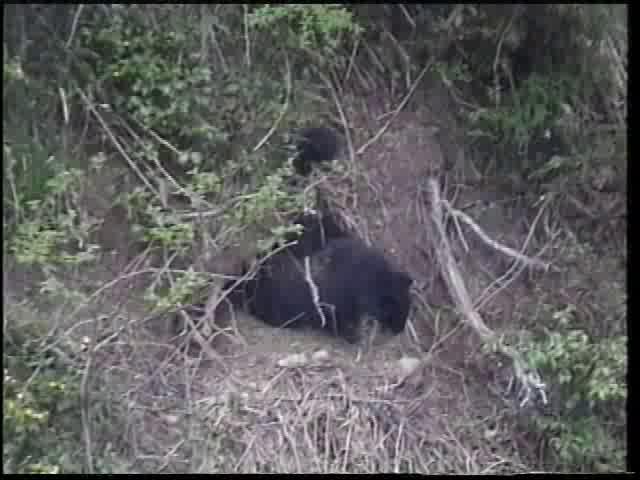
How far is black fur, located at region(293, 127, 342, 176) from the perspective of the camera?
18.1ft

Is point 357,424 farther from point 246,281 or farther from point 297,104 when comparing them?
point 297,104

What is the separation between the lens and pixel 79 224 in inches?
189

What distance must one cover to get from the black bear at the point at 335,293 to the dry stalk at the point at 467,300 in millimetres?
240

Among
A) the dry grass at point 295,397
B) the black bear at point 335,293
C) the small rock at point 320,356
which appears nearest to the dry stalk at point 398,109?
the dry grass at point 295,397

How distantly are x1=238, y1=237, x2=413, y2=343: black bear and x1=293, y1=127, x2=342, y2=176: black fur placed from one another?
500 mm

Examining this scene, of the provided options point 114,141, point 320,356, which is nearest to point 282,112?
point 114,141

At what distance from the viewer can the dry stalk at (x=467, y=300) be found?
469 centimetres

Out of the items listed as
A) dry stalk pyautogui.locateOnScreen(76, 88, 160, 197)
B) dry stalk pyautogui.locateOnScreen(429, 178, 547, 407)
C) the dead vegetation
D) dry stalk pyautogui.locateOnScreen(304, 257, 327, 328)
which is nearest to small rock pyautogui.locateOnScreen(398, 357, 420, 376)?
the dead vegetation

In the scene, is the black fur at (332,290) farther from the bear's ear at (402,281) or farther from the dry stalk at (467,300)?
the dry stalk at (467,300)

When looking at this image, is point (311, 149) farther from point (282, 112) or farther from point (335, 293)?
point (335, 293)

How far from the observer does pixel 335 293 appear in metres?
5.33

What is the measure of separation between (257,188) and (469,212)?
127cm

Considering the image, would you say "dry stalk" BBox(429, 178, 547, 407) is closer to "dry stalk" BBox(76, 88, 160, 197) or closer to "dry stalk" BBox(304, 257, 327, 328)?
"dry stalk" BBox(304, 257, 327, 328)
